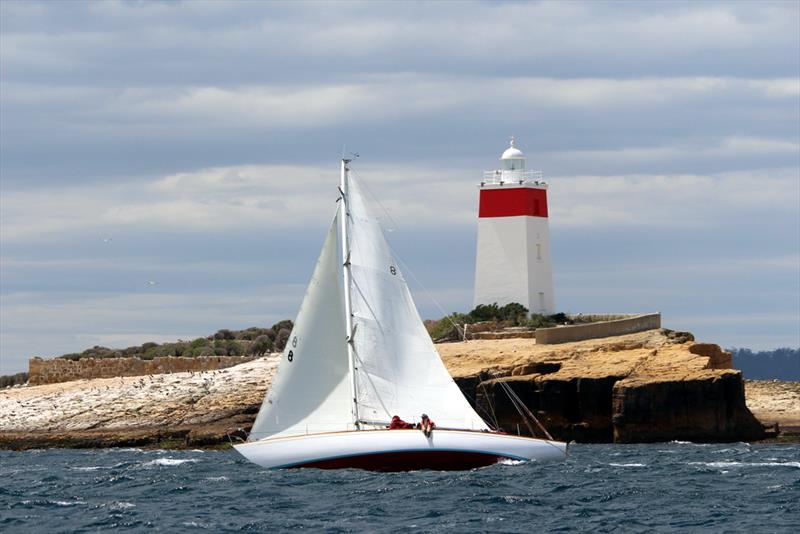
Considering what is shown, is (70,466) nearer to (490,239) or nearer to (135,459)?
(135,459)

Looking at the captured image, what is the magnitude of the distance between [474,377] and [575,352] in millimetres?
4611

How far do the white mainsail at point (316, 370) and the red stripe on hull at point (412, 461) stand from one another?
1.12 meters

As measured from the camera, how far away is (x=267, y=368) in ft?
180

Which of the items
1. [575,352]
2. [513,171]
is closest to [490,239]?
[513,171]

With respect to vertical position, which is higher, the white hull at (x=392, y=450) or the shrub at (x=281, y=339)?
the shrub at (x=281, y=339)

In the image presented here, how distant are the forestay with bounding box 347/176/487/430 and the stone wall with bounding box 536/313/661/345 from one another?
60.3ft

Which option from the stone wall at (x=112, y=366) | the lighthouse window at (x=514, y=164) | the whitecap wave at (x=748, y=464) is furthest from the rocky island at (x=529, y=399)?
the lighthouse window at (x=514, y=164)

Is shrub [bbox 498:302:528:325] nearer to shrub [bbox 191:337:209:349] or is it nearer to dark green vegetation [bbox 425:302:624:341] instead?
dark green vegetation [bbox 425:302:624:341]

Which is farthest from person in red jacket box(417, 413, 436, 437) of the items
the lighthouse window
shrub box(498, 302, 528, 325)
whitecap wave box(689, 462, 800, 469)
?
the lighthouse window

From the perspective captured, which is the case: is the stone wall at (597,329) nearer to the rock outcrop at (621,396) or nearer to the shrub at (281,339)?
the rock outcrop at (621,396)

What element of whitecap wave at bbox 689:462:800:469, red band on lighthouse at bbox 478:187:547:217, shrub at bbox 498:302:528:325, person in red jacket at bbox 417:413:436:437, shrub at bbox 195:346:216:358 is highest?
red band on lighthouse at bbox 478:187:547:217

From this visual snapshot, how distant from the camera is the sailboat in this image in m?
34.6

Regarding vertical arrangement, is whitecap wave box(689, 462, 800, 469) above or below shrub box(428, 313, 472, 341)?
below

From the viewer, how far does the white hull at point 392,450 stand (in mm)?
33281
